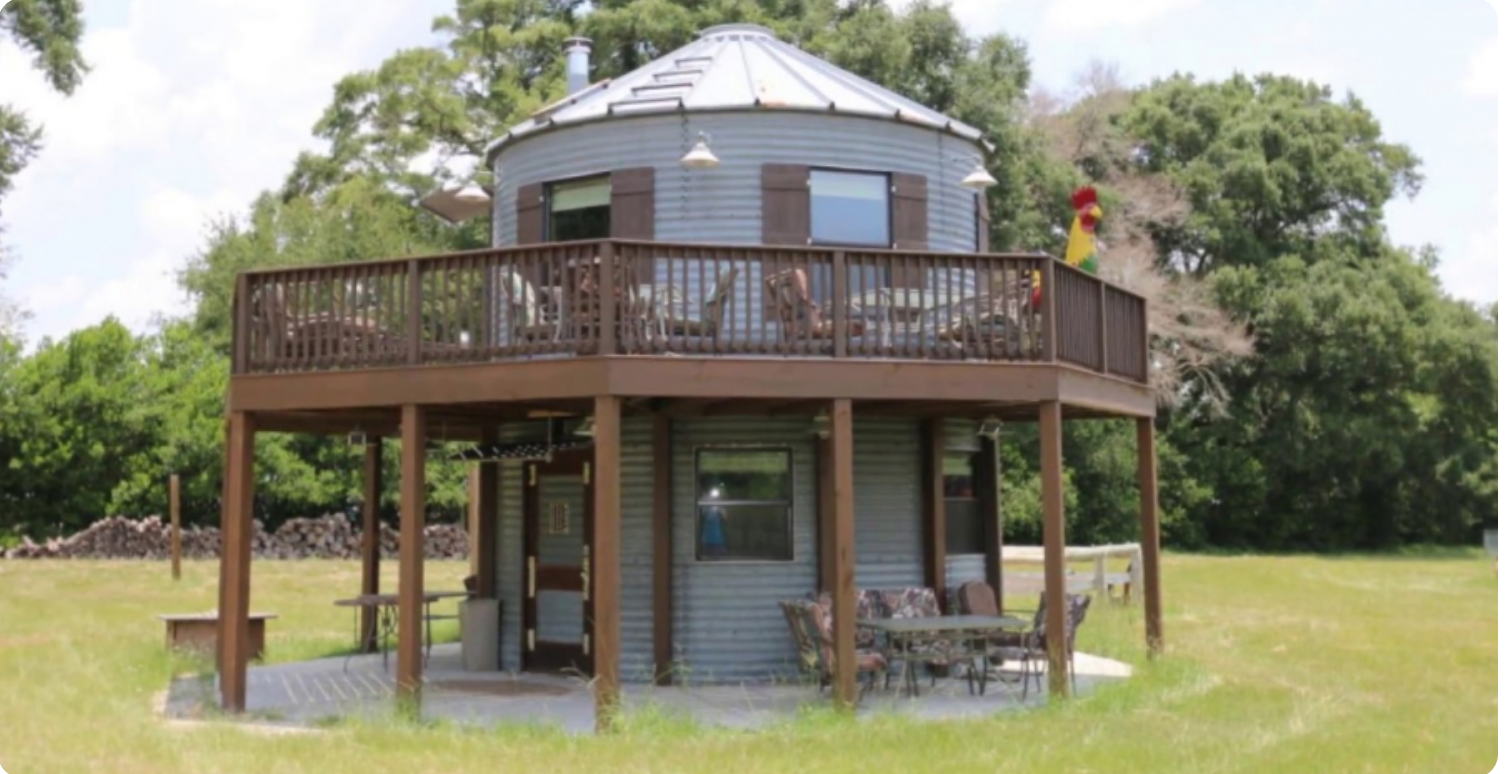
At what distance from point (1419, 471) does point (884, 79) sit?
67.2 ft

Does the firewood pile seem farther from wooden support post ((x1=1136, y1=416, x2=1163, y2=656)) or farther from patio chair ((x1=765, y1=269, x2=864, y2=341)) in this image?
patio chair ((x1=765, y1=269, x2=864, y2=341))

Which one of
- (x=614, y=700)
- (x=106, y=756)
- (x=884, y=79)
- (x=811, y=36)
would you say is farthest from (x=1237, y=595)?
(x=106, y=756)

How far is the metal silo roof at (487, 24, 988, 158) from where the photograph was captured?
1515 centimetres

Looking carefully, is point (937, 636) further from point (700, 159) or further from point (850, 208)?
point (700, 159)

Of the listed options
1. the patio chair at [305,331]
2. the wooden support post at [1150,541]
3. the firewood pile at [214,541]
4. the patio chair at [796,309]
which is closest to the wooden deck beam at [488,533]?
the patio chair at [305,331]

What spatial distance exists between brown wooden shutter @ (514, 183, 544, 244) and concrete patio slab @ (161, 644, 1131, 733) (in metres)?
4.39

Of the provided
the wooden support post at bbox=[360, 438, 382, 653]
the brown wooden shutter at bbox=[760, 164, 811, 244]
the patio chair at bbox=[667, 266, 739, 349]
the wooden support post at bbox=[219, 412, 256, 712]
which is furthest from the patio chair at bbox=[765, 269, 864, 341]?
the wooden support post at bbox=[360, 438, 382, 653]

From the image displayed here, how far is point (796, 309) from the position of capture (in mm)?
12164

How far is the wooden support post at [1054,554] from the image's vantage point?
40.6 feet

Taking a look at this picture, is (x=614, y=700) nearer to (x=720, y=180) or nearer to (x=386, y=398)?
(x=386, y=398)

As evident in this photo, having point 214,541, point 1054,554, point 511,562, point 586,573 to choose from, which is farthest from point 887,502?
point 214,541

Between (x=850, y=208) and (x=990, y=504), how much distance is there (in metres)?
3.51

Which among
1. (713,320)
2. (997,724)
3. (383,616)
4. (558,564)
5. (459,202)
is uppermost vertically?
(459,202)

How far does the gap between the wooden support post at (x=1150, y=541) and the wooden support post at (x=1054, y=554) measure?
2.88 meters
